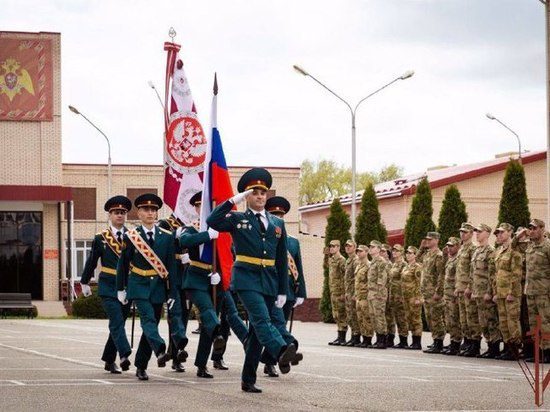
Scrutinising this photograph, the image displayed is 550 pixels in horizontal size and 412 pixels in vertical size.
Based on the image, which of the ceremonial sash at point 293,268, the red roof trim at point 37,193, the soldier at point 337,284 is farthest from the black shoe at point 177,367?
the red roof trim at point 37,193

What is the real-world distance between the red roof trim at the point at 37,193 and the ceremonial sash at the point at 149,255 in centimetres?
4221

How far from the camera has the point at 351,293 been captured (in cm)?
2591

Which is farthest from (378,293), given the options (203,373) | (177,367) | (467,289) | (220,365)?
(203,373)

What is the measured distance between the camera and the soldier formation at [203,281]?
1344 centimetres

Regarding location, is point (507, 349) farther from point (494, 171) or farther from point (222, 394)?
point (494, 171)

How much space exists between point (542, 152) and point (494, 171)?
2.11m

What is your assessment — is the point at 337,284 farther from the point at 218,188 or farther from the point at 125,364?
the point at 125,364

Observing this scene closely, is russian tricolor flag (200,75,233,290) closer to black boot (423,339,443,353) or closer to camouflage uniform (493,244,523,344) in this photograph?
camouflage uniform (493,244,523,344)

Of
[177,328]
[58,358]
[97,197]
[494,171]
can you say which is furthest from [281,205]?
[97,197]

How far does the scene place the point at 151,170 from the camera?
64.5 metres

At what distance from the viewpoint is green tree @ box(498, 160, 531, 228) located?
34812mm

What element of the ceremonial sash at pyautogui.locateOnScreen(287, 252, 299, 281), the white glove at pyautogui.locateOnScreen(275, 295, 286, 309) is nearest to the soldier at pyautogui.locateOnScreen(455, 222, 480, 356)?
the ceremonial sash at pyautogui.locateOnScreen(287, 252, 299, 281)

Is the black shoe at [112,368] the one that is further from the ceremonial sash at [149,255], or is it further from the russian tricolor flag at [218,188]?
the russian tricolor flag at [218,188]

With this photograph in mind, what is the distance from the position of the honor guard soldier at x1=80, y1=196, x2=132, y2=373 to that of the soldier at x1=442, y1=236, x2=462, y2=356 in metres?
7.40
